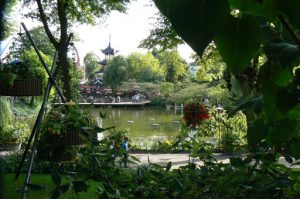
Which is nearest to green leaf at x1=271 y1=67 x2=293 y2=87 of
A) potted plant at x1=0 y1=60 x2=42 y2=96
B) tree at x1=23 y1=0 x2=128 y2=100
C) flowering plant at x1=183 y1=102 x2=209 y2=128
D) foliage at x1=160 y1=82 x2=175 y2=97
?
potted plant at x1=0 y1=60 x2=42 y2=96

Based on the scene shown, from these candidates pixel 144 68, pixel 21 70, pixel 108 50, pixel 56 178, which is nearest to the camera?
pixel 56 178

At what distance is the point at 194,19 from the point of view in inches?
7.9

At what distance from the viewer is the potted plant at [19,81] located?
3.71 m

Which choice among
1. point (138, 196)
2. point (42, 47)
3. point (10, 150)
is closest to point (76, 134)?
point (138, 196)

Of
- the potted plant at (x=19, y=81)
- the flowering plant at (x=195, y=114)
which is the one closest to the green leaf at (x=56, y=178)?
the potted plant at (x=19, y=81)

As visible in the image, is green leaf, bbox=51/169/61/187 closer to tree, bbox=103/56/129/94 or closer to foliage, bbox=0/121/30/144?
foliage, bbox=0/121/30/144

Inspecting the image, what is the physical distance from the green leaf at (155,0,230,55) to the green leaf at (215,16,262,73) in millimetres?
20

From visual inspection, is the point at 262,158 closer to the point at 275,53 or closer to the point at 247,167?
the point at 247,167

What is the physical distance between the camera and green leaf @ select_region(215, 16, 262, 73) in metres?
0.23

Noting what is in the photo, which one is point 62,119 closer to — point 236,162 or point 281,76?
point 236,162

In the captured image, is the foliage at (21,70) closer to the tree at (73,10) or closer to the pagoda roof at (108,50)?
the tree at (73,10)

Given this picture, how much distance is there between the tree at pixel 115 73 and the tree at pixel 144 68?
1.41m

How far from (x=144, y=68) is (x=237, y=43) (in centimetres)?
4455

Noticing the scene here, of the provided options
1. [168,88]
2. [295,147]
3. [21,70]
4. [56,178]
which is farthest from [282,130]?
[168,88]
